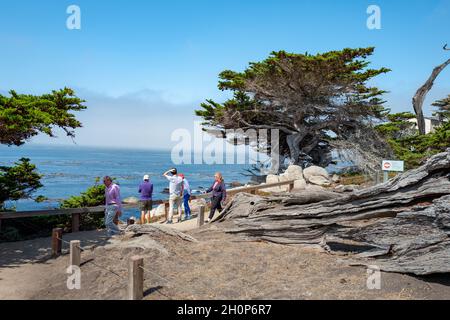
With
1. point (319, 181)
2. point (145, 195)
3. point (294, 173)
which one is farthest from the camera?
point (294, 173)

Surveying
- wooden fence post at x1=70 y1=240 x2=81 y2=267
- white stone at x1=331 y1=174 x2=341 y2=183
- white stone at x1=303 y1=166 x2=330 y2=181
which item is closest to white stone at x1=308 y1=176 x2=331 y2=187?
white stone at x1=303 y1=166 x2=330 y2=181

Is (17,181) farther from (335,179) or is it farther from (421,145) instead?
(335,179)

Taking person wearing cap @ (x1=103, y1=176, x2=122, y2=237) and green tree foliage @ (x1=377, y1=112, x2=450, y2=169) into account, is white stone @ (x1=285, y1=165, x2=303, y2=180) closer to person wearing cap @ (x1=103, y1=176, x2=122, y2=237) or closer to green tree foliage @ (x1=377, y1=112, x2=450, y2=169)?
green tree foliage @ (x1=377, y1=112, x2=450, y2=169)

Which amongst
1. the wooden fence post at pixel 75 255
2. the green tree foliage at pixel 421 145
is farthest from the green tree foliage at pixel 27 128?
the green tree foliage at pixel 421 145

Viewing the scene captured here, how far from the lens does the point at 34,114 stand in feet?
26.7

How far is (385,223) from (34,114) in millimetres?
8104

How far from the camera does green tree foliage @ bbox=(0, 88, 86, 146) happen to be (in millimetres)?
7770

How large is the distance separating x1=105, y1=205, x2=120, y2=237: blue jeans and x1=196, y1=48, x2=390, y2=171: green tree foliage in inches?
Result: 700

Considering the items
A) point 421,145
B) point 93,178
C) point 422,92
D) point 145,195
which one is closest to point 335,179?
point 422,92

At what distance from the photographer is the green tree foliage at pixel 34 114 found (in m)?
7.77
